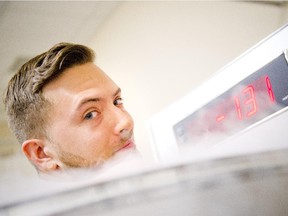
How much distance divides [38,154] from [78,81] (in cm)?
14

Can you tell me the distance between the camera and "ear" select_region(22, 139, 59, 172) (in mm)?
522

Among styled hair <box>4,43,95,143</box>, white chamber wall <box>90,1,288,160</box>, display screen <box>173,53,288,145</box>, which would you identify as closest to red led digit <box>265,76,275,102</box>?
display screen <box>173,53,288,145</box>

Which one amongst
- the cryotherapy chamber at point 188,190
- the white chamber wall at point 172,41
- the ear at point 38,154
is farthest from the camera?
the white chamber wall at point 172,41

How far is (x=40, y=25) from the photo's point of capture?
2.39ft

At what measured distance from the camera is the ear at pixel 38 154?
522 mm

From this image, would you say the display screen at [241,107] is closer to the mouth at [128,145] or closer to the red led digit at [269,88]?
the red led digit at [269,88]

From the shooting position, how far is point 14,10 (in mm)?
698

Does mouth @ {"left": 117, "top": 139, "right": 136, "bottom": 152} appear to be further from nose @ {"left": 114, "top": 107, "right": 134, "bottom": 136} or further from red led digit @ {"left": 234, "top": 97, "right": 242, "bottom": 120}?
red led digit @ {"left": 234, "top": 97, "right": 242, "bottom": 120}

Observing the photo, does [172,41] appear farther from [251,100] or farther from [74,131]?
[74,131]

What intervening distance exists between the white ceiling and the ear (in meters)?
0.13

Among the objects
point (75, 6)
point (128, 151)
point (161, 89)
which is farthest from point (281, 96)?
point (75, 6)

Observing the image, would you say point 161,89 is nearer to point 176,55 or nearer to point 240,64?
point 176,55

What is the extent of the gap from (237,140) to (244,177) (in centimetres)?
28

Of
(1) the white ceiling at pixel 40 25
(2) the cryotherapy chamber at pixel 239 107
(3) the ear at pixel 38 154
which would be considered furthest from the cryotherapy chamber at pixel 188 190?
(1) the white ceiling at pixel 40 25
